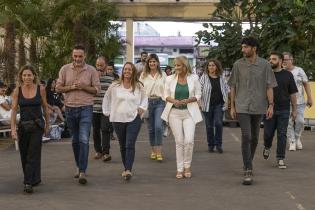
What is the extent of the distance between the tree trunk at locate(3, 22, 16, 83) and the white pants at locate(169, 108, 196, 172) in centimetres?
884

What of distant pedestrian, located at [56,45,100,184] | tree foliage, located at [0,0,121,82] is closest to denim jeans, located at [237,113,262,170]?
distant pedestrian, located at [56,45,100,184]

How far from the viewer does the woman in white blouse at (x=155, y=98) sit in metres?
10.6

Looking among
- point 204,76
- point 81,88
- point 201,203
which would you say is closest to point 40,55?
point 204,76

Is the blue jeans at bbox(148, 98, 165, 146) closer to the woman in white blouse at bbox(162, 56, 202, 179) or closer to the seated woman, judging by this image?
the woman in white blouse at bbox(162, 56, 202, 179)

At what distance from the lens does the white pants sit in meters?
8.86

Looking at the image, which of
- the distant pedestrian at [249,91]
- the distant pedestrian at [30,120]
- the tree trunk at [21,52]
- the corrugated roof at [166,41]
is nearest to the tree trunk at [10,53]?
the tree trunk at [21,52]

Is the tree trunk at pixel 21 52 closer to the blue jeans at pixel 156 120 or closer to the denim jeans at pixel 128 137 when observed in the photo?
the blue jeans at pixel 156 120

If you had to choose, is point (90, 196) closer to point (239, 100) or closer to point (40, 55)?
point (239, 100)

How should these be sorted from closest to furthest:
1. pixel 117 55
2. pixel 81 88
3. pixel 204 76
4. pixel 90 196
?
pixel 90 196, pixel 81 88, pixel 204 76, pixel 117 55

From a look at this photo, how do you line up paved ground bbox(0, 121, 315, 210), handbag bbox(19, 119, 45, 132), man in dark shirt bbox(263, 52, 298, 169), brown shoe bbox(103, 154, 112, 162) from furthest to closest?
brown shoe bbox(103, 154, 112, 162) → man in dark shirt bbox(263, 52, 298, 169) → handbag bbox(19, 119, 45, 132) → paved ground bbox(0, 121, 315, 210)

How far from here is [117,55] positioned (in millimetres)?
22391

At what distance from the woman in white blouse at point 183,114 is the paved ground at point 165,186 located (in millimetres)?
301

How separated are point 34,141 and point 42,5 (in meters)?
11.9

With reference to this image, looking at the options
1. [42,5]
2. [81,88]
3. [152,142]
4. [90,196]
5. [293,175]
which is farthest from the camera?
[42,5]
